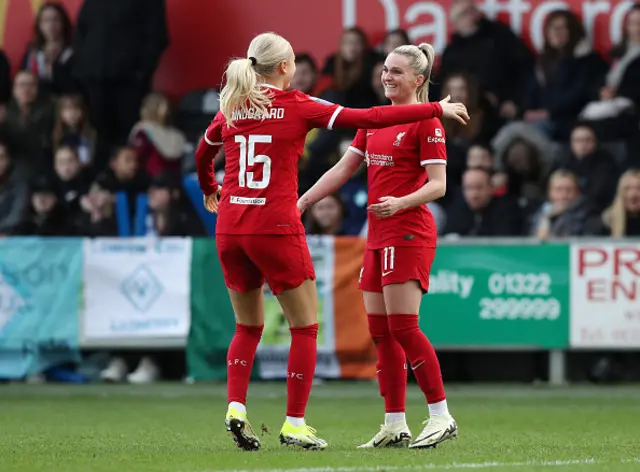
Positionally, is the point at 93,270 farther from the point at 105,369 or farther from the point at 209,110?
the point at 209,110

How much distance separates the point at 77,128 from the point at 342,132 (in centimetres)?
322

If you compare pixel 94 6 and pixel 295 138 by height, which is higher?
pixel 94 6

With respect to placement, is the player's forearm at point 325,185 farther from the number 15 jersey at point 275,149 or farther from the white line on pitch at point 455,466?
the white line on pitch at point 455,466

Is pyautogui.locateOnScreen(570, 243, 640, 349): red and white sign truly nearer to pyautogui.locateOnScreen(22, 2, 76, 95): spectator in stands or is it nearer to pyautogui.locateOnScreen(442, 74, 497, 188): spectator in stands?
pyautogui.locateOnScreen(442, 74, 497, 188): spectator in stands

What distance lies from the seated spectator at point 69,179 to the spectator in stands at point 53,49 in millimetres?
1380

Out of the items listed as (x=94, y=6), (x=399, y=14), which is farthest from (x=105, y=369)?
(x=399, y=14)

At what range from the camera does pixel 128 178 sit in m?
15.3

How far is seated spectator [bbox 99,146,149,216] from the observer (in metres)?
15.2

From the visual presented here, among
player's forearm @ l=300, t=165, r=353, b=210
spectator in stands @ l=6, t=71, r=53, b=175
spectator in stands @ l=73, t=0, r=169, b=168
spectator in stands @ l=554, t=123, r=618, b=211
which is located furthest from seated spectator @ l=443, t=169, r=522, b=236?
player's forearm @ l=300, t=165, r=353, b=210

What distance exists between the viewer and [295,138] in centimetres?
744

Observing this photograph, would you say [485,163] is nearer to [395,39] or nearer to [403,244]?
[395,39]

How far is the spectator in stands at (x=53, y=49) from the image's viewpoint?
55.8ft

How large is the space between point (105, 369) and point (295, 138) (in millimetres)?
6817

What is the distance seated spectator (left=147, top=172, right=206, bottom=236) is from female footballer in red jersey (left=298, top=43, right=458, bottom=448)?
670 cm
